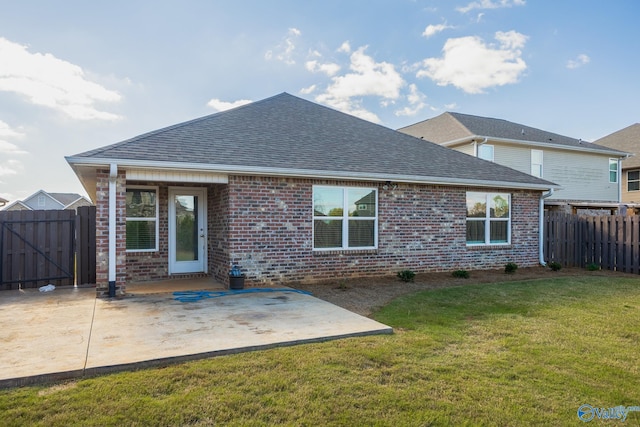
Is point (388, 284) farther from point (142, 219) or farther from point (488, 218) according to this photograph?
point (142, 219)

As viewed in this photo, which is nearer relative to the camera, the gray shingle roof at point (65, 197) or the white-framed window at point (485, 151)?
the white-framed window at point (485, 151)

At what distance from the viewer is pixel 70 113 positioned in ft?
46.2

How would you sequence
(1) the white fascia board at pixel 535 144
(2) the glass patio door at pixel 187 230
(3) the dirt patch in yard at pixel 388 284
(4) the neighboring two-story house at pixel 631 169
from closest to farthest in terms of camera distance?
(3) the dirt patch in yard at pixel 388 284 → (2) the glass patio door at pixel 187 230 → (1) the white fascia board at pixel 535 144 → (4) the neighboring two-story house at pixel 631 169

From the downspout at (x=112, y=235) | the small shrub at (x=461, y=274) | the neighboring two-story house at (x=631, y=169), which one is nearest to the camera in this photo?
the downspout at (x=112, y=235)

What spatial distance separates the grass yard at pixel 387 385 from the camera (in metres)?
3.18

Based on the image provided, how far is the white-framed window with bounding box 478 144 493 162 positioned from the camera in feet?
62.8

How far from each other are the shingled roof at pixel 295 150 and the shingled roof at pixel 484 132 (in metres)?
6.76

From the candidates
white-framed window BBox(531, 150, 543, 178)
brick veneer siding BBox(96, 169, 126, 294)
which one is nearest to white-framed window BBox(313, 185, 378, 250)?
brick veneer siding BBox(96, 169, 126, 294)

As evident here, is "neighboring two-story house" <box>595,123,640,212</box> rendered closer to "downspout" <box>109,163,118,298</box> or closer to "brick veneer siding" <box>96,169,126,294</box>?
"brick veneer siding" <box>96,169,126,294</box>

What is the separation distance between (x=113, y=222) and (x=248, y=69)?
8794 millimetres

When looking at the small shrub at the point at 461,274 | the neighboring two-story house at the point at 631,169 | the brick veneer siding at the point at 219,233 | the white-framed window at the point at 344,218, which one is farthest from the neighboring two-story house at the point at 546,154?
the brick veneer siding at the point at 219,233

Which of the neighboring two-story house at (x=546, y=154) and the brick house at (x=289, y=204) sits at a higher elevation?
the neighboring two-story house at (x=546, y=154)

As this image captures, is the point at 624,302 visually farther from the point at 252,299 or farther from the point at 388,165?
the point at 252,299

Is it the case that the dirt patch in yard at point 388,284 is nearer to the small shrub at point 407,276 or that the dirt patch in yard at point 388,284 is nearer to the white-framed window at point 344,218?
the small shrub at point 407,276
